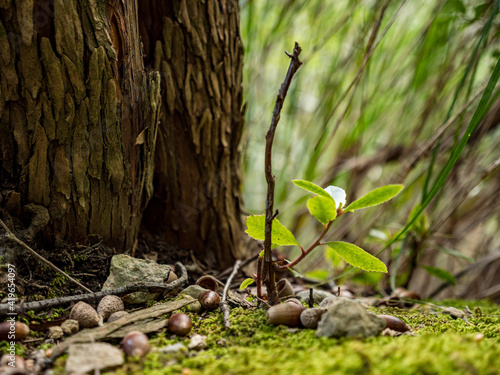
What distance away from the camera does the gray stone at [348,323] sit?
668mm

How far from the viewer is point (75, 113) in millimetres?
839

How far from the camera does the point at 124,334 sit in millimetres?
700

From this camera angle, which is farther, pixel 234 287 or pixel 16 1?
pixel 234 287

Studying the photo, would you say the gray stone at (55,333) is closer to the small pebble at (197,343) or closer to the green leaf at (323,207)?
the small pebble at (197,343)

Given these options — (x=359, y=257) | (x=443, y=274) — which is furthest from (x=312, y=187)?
(x=443, y=274)

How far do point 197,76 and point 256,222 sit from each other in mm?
551

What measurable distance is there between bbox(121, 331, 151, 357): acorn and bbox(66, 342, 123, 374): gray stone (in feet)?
0.04

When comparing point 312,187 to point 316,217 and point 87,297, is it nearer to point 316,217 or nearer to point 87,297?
point 316,217

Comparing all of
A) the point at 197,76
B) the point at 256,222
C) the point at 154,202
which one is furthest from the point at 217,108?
the point at 256,222

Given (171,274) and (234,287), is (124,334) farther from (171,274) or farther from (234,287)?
(234,287)

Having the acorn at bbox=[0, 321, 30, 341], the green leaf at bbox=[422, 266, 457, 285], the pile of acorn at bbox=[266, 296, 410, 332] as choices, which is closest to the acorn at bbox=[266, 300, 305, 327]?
the pile of acorn at bbox=[266, 296, 410, 332]

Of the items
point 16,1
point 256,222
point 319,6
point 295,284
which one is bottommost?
point 295,284

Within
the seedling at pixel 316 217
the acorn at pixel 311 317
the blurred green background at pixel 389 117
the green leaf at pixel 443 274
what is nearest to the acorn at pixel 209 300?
the seedling at pixel 316 217

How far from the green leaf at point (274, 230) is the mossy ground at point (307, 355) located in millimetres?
171
